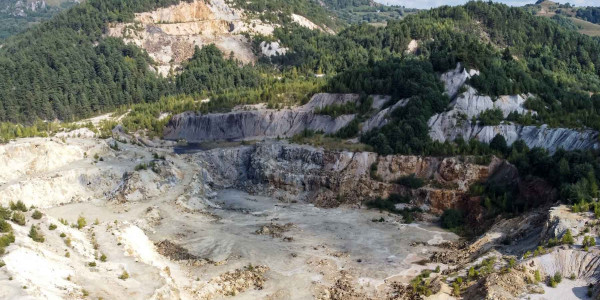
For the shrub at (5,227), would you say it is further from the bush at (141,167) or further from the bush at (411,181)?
the bush at (411,181)

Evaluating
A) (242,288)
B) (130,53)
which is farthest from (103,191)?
(130,53)

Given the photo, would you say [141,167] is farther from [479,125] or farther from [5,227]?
[479,125]

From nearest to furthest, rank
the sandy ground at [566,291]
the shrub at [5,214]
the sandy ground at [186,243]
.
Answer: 1. the sandy ground at [186,243]
2. the sandy ground at [566,291]
3. the shrub at [5,214]

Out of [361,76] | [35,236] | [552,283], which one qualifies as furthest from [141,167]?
[552,283]

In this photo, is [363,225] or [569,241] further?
[363,225]

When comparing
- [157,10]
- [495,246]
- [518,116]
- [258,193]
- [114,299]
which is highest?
[157,10]

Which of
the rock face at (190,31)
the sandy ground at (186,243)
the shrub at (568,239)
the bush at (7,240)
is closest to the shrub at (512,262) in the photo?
the shrub at (568,239)

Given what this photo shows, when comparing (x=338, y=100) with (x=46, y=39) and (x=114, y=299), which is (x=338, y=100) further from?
(x=46, y=39)
